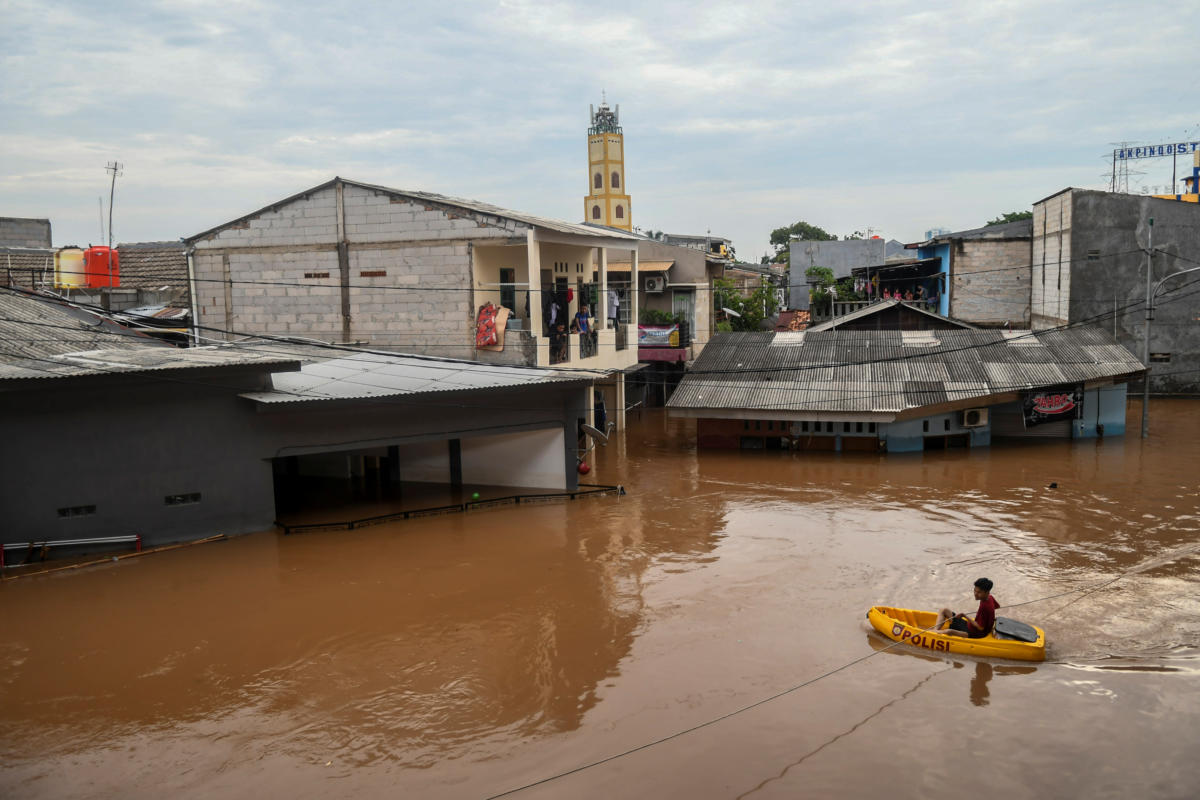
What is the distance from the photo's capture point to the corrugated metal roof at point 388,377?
55.5ft

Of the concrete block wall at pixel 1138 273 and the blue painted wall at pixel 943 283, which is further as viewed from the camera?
the blue painted wall at pixel 943 283

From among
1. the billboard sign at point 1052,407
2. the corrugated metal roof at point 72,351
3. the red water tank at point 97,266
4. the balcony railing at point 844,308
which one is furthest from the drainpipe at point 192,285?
the balcony railing at point 844,308

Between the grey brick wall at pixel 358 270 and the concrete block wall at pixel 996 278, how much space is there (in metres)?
26.4

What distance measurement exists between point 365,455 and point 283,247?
6.32m

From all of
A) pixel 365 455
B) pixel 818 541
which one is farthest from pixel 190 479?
pixel 818 541

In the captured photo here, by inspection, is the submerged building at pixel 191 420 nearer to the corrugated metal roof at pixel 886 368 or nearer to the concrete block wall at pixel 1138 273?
the corrugated metal roof at pixel 886 368

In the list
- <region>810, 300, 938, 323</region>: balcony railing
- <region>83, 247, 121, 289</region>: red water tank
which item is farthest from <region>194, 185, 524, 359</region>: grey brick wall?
<region>810, 300, 938, 323</region>: balcony railing

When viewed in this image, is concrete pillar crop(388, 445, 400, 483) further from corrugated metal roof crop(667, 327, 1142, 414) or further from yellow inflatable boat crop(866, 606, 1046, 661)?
yellow inflatable boat crop(866, 606, 1046, 661)

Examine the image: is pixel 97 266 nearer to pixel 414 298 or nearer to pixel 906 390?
pixel 414 298

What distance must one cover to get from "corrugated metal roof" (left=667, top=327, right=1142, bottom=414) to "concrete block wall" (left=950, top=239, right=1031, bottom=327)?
1390 cm

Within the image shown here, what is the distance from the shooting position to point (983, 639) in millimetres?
11641

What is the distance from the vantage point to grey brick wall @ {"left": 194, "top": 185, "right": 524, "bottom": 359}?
23.5 m

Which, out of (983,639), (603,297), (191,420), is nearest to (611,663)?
(983,639)

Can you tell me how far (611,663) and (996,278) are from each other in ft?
118
